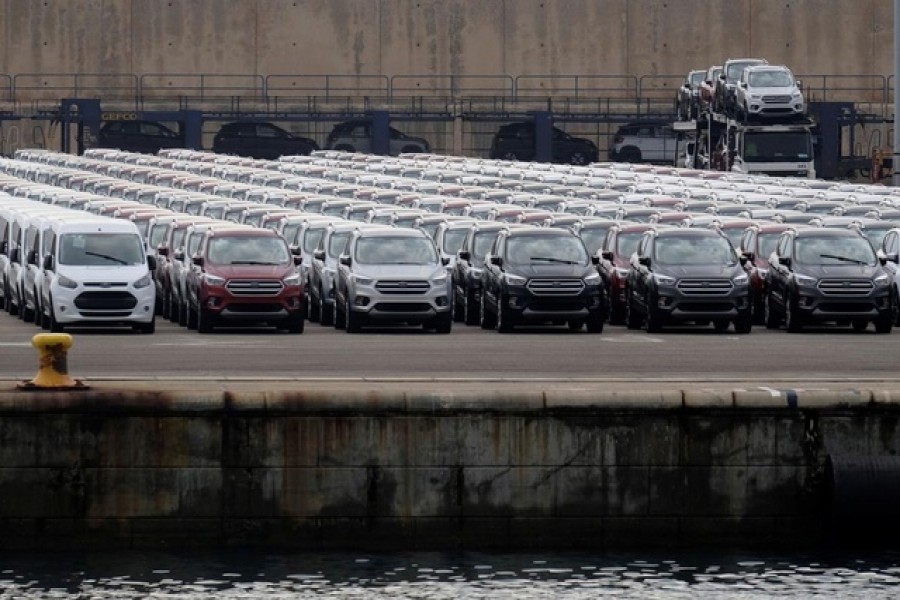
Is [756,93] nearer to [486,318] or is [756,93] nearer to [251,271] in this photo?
[486,318]

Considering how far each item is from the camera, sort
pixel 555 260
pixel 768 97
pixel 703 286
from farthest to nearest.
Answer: pixel 768 97
pixel 555 260
pixel 703 286

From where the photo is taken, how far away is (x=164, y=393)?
81.3ft

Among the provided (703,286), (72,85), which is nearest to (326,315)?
(703,286)

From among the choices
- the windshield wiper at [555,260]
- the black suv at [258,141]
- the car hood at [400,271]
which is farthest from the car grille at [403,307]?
the black suv at [258,141]

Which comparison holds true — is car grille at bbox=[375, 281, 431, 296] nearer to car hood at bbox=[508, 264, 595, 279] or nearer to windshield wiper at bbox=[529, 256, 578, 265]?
car hood at bbox=[508, 264, 595, 279]

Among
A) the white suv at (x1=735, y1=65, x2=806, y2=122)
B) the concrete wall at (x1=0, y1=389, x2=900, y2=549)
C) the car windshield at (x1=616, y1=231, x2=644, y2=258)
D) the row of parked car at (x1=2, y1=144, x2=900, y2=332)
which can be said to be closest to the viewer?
the concrete wall at (x1=0, y1=389, x2=900, y2=549)

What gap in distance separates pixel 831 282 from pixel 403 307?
20.5 feet

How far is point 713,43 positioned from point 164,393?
3334 inches

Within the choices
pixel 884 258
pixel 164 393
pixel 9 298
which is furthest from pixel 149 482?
pixel 9 298

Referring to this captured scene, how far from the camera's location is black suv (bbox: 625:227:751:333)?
39.2 metres

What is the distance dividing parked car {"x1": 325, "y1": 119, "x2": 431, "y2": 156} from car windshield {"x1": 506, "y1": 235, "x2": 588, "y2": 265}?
195ft

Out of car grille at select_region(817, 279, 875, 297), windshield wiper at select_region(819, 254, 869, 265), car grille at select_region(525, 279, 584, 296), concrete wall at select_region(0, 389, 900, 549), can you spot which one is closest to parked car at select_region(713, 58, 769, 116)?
windshield wiper at select_region(819, 254, 869, 265)

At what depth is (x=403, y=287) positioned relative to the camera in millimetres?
39625

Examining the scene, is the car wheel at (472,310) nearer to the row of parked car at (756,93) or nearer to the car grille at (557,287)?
the car grille at (557,287)
